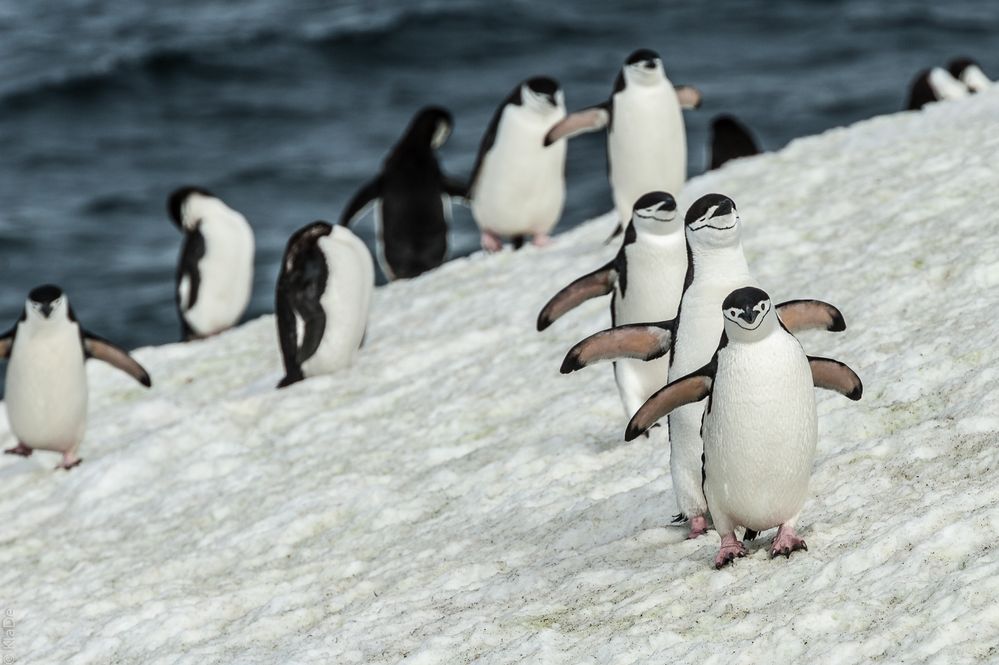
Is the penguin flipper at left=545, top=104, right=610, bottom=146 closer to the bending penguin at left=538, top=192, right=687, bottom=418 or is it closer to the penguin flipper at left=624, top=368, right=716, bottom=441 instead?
the bending penguin at left=538, top=192, right=687, bottom=418

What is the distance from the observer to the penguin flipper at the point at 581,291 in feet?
20.8

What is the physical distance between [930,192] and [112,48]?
23.3 metres

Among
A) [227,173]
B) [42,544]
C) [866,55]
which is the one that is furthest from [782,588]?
[866,55]

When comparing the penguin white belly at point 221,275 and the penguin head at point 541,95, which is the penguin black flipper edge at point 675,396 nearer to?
the penguin head at point 541,95

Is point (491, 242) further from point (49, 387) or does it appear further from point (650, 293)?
point (650, 293)

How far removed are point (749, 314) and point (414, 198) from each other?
313 inches

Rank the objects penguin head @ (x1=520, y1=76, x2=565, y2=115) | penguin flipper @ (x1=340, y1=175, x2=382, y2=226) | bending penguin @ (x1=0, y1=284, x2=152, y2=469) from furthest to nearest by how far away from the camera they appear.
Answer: penguin flipper @ (x1=340, y1=175, x2=382, y2=226)
penguin head @ (x1=520, y1=76, x2=565, y2=115)
bending penguin @ (x1=0, y1=284, x2=152, y2=469)

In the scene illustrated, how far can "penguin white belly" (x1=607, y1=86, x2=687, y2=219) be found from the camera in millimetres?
9172

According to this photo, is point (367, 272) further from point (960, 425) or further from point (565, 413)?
point (960, 425)

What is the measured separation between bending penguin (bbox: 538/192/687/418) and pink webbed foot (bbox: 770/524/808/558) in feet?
4.83

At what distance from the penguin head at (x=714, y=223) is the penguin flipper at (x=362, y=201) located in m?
6.95

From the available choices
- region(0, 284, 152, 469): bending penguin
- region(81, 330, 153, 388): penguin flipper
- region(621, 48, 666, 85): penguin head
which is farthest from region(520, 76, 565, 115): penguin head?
region(0, 284, 152, 469): bending penguin

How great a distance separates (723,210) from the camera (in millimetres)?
5277

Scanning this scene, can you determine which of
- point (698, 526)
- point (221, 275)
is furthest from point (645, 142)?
point (221, 275)
